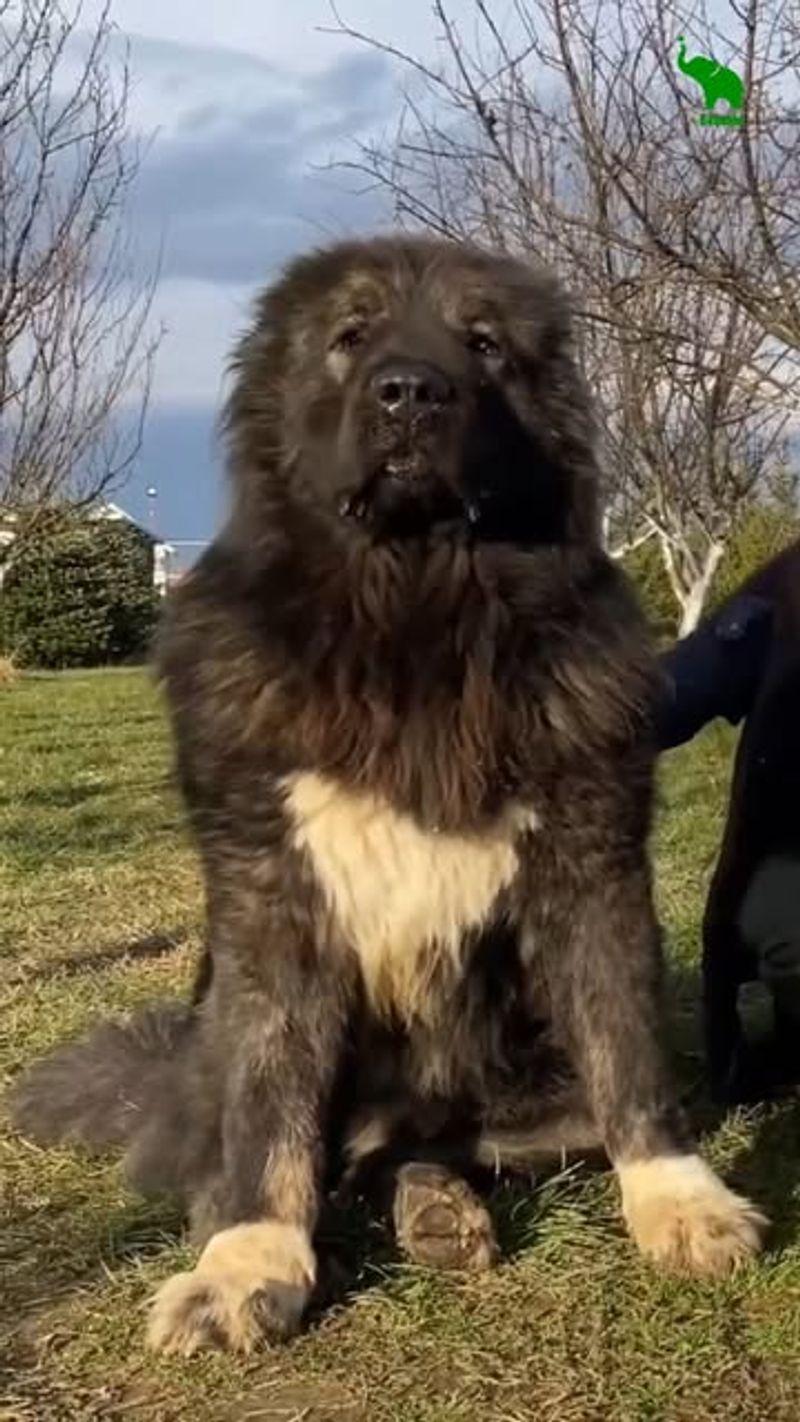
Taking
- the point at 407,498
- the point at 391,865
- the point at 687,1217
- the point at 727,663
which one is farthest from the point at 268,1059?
the point at 727,663

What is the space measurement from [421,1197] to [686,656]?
1.76m

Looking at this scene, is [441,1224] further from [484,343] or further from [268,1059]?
[484,343]

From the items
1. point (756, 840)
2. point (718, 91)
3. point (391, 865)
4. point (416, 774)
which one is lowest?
point (756, 840)

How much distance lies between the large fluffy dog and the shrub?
24.7 metres

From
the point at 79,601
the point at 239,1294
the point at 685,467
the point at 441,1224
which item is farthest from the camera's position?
the point at 79,601

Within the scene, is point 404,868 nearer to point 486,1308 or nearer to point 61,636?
point 486,1308

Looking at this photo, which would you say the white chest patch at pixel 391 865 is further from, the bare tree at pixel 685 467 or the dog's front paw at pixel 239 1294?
the bare tree at pixel 685 467

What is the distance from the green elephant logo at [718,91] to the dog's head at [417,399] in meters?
3.90

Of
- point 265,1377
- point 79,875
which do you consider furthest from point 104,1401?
point 79,875

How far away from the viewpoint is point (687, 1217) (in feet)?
10.6

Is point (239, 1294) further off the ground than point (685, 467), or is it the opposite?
point (685, 467)

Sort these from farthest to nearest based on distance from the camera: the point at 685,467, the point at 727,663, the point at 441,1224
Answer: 1. the point at 685,467
2. the point at 727,663
3. the point at 441,1224

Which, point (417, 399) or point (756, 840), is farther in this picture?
point (756, 840)

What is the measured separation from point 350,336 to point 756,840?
5.64ft
